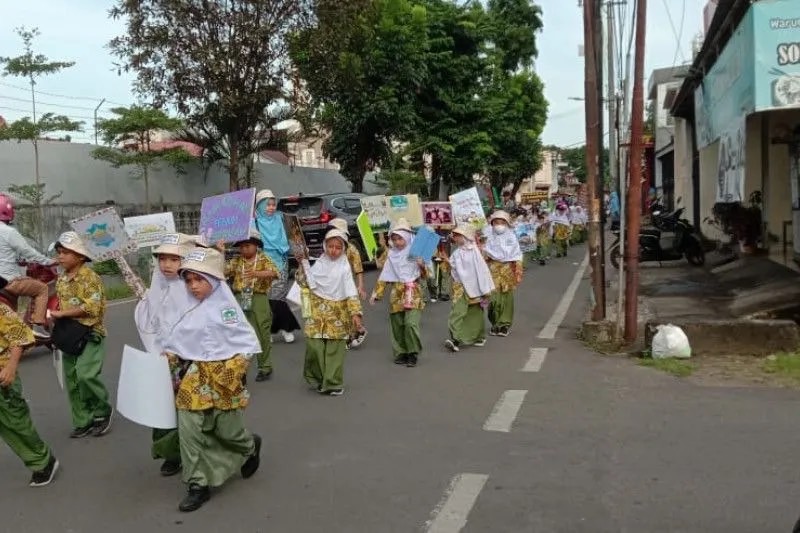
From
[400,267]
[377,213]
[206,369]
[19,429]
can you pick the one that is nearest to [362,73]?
[377,213]

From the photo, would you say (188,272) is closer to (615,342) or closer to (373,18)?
(615,342)

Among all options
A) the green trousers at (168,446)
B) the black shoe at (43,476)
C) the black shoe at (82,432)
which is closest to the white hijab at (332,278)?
the black shoe at (82,432)

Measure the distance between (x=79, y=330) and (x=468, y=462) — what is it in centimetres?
275

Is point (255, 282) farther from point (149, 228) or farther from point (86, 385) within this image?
point (86, 385)

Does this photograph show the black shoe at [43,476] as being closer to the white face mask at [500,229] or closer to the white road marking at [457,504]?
the white road marking at [457,504]

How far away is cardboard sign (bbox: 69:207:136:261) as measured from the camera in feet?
19.4

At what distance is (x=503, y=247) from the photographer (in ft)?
31.5

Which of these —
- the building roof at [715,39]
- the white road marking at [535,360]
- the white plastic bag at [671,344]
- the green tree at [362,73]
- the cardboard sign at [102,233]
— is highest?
the green tree at [362,73]

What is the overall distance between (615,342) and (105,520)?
592 centimetres

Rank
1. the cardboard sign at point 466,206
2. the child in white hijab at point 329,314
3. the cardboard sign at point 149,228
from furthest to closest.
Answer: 1. the cardboard sign at point 466,206
2. the cardboard sign at point 149,228
3. the child in white hijab at point 329,314

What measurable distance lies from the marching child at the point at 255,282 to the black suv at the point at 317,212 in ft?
29.3

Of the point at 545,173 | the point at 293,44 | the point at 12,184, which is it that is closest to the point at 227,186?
the point at 293,44

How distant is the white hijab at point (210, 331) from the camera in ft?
13.9

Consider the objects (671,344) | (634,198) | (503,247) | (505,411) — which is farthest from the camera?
(503,247)
